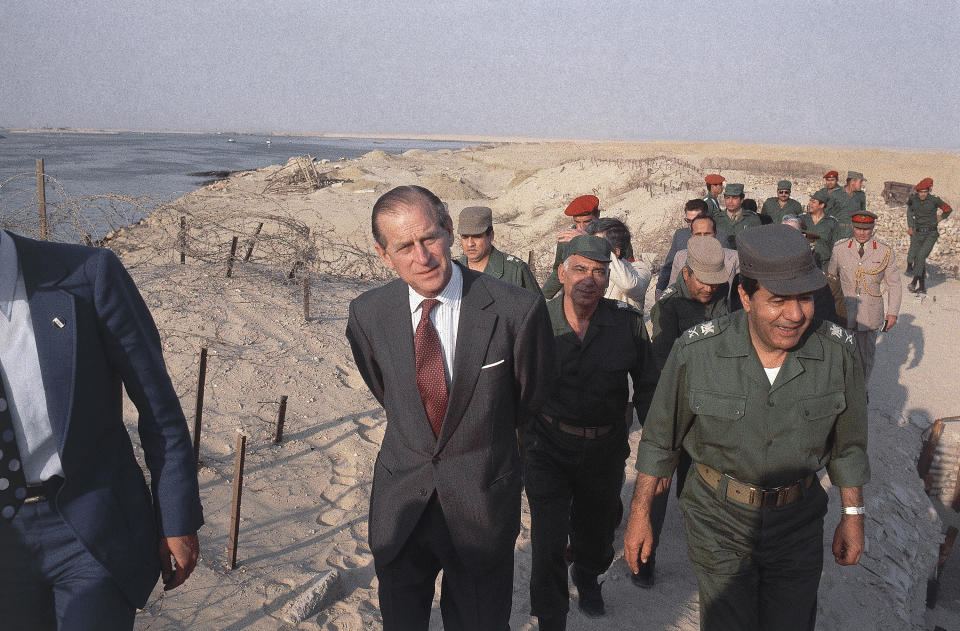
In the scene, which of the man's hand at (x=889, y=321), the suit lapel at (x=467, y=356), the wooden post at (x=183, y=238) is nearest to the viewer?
the suit lapel at (x=467, y=356)

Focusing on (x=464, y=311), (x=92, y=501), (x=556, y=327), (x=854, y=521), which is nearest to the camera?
(x=92, y=501)

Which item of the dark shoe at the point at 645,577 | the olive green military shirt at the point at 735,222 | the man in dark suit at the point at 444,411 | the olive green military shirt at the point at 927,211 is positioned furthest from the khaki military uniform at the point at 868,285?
the olive green military shirt at the point at 927,211

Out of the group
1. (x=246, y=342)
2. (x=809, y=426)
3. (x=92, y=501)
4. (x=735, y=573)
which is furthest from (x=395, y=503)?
(x=246, y=342)

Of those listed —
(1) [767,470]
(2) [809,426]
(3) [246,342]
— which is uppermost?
(2) [809,426]

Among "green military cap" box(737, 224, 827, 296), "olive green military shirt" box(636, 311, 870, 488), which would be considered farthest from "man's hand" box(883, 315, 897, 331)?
"green military cap" box(737, 224, 827, 296)

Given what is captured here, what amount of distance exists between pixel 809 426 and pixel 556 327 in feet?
4.31

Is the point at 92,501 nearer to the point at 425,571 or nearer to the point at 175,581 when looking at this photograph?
the point at 175,581

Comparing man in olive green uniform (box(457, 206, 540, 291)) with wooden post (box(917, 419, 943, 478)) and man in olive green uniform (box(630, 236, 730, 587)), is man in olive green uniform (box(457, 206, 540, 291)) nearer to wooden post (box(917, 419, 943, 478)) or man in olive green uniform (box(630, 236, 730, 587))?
man in olive green uniform (box(630, 236, 730, 587))

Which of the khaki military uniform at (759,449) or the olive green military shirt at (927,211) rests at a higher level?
the olive green military shirt at (927,211)

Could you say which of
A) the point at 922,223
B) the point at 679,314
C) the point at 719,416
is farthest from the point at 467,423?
the point at 922,223

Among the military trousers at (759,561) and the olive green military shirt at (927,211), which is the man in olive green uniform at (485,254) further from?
the olive green military shirt at (927,211)

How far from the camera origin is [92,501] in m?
1.87

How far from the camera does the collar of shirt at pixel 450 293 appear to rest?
239 centimetres

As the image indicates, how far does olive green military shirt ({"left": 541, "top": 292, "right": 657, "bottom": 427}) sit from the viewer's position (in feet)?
10.9
